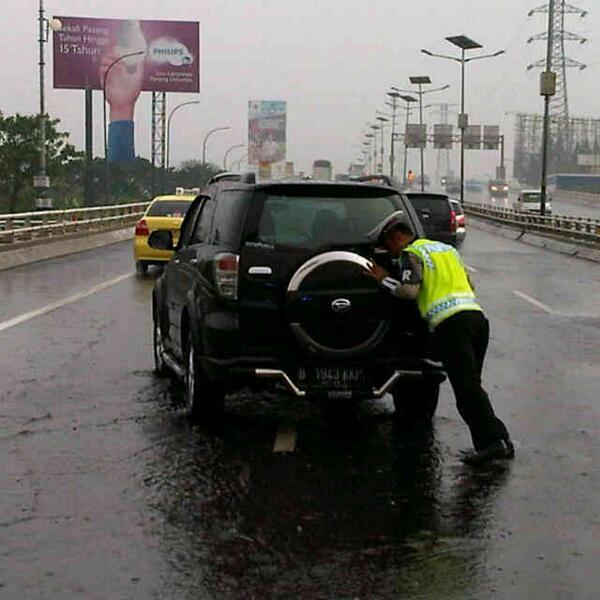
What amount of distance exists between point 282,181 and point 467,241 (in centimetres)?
3587

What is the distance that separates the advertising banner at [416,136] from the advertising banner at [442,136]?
1.17 m

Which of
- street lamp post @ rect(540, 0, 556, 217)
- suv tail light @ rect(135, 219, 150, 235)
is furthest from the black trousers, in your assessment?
street lamp post @ rect(540, 0, 556, 217)

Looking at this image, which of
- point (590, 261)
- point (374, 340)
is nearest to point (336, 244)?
point (374, 340)

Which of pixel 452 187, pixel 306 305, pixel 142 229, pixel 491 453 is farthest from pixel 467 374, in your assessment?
pixel 452 187

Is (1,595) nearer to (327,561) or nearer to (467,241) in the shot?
(327,561)

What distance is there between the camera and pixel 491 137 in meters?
98.1

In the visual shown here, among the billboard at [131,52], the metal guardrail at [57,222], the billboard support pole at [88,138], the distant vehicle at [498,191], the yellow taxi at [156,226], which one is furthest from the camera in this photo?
the distant vehicle at [498,191]

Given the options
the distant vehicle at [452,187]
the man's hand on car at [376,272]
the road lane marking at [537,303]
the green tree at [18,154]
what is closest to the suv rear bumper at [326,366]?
the man's hand on car at [376,272]

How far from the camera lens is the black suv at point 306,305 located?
7.70 meters

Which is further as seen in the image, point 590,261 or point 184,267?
point 590,261

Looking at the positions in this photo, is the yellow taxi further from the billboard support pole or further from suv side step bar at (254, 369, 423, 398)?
the billboard support pole

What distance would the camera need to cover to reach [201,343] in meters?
8.10

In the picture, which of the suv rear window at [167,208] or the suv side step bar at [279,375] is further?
the suv rear window at [167,208]

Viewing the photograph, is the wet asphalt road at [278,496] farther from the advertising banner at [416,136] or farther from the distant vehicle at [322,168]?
the advertising banner at [416,136]
